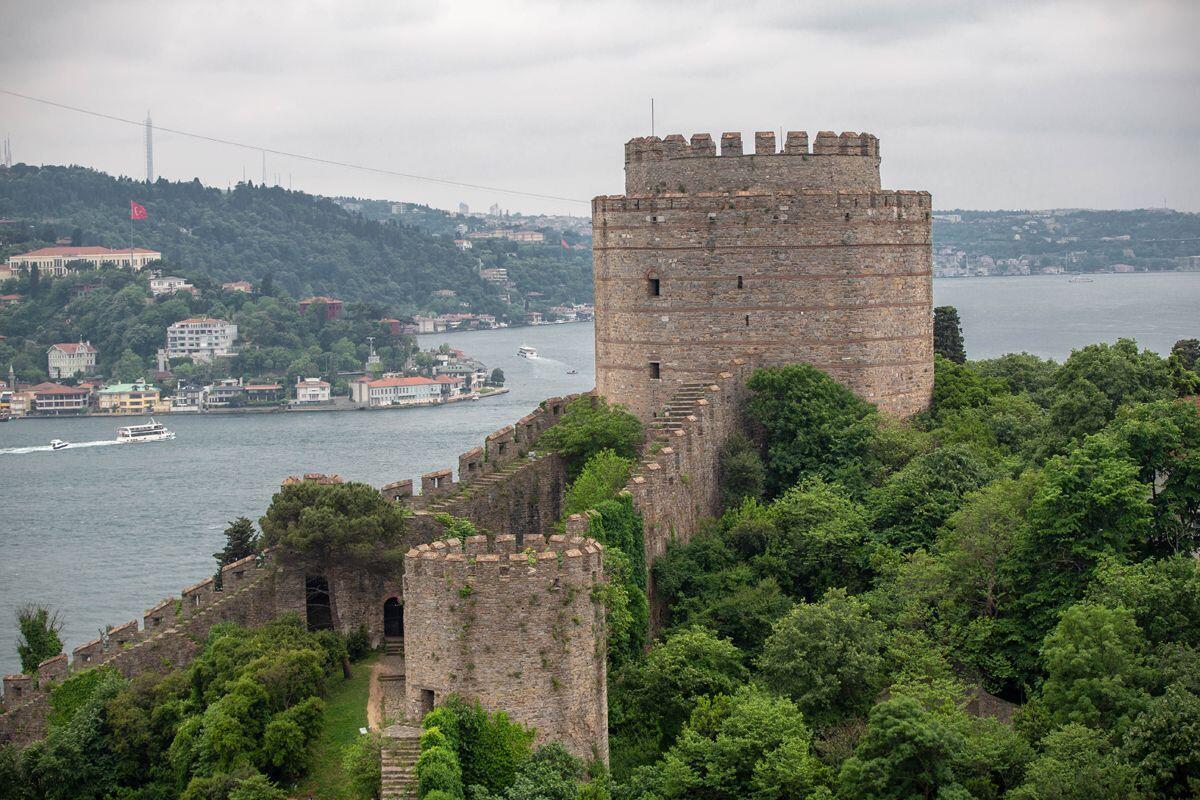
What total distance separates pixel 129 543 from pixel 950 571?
2546 inches

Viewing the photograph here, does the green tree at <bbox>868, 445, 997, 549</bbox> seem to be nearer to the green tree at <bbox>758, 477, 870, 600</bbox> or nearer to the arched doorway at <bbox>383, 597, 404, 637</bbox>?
the green tree at <bbox>758, 477, 870, 600</bbox>

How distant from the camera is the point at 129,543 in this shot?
8625cm

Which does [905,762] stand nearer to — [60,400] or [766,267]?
[766,267]

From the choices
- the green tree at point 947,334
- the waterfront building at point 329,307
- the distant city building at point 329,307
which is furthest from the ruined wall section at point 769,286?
the distant city building at point 329,307

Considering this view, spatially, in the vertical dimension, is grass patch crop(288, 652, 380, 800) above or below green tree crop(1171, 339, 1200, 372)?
below

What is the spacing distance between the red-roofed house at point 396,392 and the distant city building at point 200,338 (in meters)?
19.1

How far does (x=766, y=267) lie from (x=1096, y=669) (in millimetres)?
13620

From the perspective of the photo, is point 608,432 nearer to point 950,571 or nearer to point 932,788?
point 950,571

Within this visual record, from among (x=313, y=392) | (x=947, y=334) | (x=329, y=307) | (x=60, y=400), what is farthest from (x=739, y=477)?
(x=329, y=307)

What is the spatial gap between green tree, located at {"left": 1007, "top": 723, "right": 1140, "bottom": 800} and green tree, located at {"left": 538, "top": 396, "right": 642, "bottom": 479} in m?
14.1

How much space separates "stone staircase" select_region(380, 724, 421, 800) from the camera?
81.3 feet

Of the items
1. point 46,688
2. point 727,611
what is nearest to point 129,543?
point 46,688

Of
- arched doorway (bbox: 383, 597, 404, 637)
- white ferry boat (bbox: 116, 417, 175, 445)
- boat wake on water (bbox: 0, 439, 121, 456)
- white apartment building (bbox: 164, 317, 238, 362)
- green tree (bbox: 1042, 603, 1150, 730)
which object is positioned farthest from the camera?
white apartment building (bbox: 164, 317, 238, 362)

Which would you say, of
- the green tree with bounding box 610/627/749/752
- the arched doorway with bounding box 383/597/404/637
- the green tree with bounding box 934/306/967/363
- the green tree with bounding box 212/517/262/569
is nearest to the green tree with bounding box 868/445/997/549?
the green tree with bounding box 610/627/749/752
